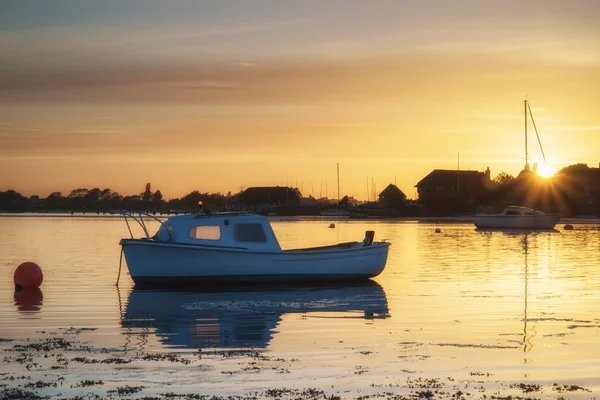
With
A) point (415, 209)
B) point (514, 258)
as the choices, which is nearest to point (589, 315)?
point (514, 258)

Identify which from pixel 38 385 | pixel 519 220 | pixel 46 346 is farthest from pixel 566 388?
pixel 519 220

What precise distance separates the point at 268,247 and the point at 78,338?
12281mm

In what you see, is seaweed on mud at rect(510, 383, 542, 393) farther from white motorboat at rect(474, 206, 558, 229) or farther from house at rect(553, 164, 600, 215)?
house at rect(553, 164, 600, 215)

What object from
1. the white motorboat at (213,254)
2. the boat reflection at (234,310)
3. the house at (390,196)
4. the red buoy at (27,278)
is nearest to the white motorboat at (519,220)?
the boat reflection at (234,310)

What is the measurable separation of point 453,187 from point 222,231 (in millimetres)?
145890

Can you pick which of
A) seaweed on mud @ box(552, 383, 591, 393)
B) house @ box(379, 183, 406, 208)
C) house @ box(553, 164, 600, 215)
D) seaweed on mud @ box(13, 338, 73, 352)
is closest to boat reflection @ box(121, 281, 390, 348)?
seaweed on mud @ box(13, 338, 73, 352)

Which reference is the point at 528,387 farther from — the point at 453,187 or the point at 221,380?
the point at 453,187

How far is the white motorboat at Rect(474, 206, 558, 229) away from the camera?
98.9m

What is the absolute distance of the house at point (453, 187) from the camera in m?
163

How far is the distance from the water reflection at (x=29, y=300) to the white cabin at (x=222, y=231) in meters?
4.65

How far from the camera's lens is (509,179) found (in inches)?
6678

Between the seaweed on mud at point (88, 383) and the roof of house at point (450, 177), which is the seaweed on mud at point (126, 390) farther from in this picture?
the roof of house at point (450, 177)

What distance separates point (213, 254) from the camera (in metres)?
30.9

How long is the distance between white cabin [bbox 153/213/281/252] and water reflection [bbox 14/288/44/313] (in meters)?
4.65
